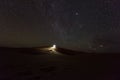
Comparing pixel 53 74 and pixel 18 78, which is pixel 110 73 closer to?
pixel 53 74

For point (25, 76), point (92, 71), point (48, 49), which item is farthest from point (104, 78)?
point (48, 49)

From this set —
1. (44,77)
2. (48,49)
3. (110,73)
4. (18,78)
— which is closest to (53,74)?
(44,77)

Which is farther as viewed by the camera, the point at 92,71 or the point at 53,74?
the point at 92,71

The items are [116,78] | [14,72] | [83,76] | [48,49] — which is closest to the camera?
[116,78]

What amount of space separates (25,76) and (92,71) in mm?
2368

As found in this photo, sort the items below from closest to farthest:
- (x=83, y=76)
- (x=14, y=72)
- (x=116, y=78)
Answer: (x=116, y=78)
(x=83, y=76)
(x=14, y=72)

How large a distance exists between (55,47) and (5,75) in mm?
11059

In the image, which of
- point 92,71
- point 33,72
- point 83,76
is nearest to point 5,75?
point 33,72

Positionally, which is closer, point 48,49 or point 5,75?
point 5,75

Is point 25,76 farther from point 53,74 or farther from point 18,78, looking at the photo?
point 53,74

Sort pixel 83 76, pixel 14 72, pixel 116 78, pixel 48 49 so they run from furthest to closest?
pixel 48 49 → pixel 14 72 → pixel 83 76 → pixel 116 78

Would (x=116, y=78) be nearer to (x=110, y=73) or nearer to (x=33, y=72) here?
(x=110, y=73)

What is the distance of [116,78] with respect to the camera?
7566 mm

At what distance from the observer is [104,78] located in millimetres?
7664
